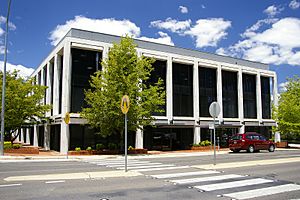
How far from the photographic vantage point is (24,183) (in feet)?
30.7

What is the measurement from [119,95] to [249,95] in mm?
21832

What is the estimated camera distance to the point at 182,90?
106ft

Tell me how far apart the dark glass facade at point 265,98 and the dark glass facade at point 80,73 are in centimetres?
2332

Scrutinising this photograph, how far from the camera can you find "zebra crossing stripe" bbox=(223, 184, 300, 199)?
7656mm

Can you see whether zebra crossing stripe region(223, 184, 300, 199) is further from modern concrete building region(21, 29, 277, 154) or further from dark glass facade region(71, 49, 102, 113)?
dark glass facade region(71, 49, 102, 113)

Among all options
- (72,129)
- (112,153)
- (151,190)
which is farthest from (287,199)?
(72,129)

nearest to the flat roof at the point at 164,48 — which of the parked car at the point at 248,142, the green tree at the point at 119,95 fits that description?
the green tree at the point at 119,95

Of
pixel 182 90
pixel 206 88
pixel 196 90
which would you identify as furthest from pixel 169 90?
pixel 206 88

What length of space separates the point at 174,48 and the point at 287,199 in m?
26.8

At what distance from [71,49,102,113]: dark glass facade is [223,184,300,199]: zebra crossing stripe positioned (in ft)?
66.0

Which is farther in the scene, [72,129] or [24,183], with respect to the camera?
[72,129]

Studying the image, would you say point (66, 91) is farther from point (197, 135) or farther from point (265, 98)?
point (265, 98)

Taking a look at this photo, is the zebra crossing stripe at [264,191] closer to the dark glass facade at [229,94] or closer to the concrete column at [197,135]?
the concrete column at [197,135]

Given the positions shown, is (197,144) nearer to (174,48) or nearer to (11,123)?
(174,48)
